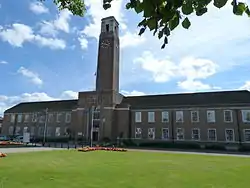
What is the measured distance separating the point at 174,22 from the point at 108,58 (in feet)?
190

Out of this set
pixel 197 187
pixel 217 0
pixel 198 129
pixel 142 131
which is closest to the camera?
pixel 217 0

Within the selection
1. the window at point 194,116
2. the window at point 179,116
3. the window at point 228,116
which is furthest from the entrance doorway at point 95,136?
the window at point 228,116

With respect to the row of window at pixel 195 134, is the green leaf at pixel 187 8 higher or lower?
higher

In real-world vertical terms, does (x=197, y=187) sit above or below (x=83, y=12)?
below

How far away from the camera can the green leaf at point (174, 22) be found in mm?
2522

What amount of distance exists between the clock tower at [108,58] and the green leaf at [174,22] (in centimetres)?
5387

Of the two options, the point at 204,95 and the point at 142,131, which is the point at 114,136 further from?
the point at 204,95

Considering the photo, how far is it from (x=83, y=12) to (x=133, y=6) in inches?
206

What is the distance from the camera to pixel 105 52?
60.2 m

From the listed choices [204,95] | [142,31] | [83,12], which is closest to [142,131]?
[204,95]

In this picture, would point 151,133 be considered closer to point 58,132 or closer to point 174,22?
point 58,132

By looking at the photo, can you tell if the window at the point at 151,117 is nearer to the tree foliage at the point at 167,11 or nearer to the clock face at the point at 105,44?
the clock face at the point at 105,44

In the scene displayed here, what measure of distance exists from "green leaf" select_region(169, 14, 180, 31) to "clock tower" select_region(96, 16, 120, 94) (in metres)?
53.9

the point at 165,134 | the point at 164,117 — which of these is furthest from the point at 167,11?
the point at 164,117
